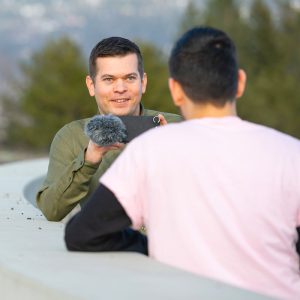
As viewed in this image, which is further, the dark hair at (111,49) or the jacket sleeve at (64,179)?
Answer: the dark hair at (111,49)

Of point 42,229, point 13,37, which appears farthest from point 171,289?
point 13,37

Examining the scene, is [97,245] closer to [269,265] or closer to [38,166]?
[269,265]

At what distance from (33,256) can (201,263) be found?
0.87 m

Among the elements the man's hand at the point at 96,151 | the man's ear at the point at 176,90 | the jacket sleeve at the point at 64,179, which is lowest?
the jacket sleeve at the point at 64,179

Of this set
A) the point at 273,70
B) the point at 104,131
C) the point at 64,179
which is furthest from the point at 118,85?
the point at 273,70

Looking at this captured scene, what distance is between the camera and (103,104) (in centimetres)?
516

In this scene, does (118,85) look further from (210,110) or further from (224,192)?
(224,192)

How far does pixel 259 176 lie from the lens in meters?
3.31

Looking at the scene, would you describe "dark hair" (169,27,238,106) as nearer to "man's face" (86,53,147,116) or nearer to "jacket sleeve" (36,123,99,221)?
"jacket sleeve" (36,123,99,221)

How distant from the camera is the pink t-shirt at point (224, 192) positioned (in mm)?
3307

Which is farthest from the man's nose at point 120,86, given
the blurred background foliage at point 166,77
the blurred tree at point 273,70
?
the blurred tree at point 273,70

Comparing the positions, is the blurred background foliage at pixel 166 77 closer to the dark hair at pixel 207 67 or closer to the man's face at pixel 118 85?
the man's face at pixel 118 85

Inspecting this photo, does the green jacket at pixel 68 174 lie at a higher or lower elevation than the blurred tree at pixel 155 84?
higher

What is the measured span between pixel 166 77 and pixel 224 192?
108 ft
